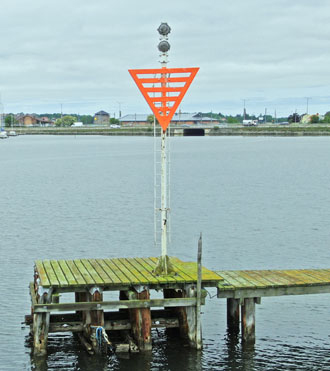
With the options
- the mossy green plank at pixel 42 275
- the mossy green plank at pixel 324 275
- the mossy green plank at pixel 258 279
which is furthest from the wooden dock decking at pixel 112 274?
the mossy green plank at pixel 324 275

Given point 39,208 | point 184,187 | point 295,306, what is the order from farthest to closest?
point 184,187, point 39,208, point 295,306

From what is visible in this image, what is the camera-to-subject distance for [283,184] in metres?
79.7

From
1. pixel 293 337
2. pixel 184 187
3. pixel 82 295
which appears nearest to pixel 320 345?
pixel 293 337

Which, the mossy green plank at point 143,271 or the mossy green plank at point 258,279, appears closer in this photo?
the mossy green plank at point 143,271

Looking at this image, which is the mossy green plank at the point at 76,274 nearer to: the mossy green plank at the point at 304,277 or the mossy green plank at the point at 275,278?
the mossy green plank at the point at 275,278

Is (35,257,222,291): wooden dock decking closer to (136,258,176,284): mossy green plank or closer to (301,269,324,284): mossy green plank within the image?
(136,258,176,284): mossy green plank

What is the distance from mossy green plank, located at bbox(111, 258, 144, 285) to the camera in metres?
19.0

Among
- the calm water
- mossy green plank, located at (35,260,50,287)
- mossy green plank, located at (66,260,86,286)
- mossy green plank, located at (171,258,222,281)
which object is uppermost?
mossy green plank, located at (35,260,50,287)

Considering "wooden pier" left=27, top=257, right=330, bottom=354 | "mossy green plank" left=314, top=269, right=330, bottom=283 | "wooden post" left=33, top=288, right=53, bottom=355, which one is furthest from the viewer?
"mossy green plank" left=314, top=269, right=330, bottom=283

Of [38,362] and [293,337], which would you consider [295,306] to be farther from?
[38,362]

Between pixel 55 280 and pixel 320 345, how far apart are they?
8.45 m

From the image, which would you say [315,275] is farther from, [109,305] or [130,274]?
[109,305]

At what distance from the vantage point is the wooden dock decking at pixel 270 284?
64.3 feet

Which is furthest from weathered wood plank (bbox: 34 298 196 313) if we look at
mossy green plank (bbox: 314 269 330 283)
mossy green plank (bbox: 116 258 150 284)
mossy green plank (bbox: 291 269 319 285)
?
mossy green plank (bbox: 314 269 330 283)
